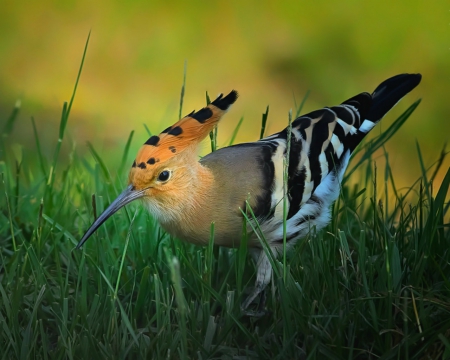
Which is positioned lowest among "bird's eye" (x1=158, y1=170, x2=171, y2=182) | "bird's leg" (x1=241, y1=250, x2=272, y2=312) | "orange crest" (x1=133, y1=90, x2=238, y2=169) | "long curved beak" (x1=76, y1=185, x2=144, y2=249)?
"bird's leg" (x1=241, y1=250, x2=272, y2=312)

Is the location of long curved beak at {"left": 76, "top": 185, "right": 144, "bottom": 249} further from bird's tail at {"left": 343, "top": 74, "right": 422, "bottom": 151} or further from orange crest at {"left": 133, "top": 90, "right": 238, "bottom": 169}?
bird's tail at {"left": 343, "top": 74, "right": 422, "bottom": 151}

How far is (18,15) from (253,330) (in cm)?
367

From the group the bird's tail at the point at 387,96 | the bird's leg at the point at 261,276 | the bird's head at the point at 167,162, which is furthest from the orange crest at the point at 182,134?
the bird's tail at the point at 387,96

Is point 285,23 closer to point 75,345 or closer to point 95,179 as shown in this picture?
point 95,179

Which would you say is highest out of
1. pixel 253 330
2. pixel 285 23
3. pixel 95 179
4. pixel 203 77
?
pixel 285 23

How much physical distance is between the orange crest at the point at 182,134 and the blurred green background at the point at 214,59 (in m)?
1.65

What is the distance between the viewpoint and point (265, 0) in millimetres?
5062

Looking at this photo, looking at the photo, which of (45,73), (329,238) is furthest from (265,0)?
(329,238)

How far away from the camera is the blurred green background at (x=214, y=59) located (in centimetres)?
409

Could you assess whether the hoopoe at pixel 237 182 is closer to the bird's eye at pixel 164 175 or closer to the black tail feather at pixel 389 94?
the bird's eye at pixel 164 175

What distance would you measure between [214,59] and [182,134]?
8.48 ft

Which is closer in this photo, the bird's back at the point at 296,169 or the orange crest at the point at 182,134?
the orange crest at the point at 182,134

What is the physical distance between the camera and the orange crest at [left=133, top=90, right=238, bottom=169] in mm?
1996

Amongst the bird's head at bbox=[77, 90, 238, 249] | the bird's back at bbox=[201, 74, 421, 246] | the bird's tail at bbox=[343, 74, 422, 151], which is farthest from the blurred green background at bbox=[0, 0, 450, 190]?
the bird's head at bbox=[77, 90, 238, 249]
